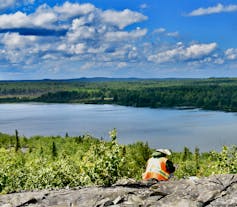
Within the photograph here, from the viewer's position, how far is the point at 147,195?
14.6 metres

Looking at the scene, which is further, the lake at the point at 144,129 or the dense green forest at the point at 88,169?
the lake at the point at 144,129

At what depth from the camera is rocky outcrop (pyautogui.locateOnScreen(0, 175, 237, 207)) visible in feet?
45.8

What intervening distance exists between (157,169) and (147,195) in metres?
1.78

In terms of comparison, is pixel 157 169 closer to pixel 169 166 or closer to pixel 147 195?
pixel 169 166

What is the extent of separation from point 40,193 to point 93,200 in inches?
90.5

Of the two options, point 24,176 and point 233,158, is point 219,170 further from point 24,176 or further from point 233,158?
point 24,176

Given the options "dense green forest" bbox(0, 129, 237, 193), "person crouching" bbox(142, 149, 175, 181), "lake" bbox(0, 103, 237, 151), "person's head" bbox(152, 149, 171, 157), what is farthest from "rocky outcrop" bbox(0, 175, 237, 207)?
"lake" bbox(0, 103, 237, 151)

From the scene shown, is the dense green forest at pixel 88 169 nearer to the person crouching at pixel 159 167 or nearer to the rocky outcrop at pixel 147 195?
the person crouching at pixel 159 167

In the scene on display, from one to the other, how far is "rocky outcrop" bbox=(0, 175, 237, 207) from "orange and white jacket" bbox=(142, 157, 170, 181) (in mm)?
708

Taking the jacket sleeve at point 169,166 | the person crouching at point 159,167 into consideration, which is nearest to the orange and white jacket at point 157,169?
the person crouching at point 159,167

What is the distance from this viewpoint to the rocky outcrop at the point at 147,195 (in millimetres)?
13945

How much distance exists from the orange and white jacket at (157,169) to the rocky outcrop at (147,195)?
708 millimetres

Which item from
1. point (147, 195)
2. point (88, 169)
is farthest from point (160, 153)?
point (88, 169)

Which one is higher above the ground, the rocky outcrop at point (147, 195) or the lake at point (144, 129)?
the rocky outcrop at point (147, 195)
